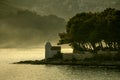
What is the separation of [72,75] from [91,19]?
48.2 m

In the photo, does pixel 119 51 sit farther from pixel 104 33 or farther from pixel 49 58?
pixel 49 58

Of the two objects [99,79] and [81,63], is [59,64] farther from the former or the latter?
[99,79]

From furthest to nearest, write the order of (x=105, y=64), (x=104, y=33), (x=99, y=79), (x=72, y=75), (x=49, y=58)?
(x=49, y=58) < (x=104, y=33) < (x=105, y=64) < (x=72, y=75) < (x=99, y=79)

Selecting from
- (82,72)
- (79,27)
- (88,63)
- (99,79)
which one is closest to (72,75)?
(82,72)

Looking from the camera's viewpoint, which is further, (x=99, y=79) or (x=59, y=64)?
(x=59, y=64)

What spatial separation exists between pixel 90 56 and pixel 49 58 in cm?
1862

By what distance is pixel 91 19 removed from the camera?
612 ft

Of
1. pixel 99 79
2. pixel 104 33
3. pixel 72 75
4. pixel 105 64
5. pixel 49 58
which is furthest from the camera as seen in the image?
pixel 49 58

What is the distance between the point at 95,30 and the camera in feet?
594

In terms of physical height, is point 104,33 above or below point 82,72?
above

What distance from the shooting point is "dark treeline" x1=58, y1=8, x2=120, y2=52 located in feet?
581

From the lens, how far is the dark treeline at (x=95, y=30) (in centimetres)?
17712

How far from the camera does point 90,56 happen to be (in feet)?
595

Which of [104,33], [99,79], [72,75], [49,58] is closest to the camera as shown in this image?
[99,79]
